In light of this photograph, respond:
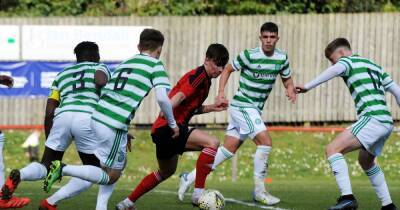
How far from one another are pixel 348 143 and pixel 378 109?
1.62 feet

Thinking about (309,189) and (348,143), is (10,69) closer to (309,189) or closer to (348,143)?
(309,189)

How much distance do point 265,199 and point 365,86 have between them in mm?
2497

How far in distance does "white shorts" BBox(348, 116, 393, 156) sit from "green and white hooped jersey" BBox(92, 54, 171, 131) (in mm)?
2306

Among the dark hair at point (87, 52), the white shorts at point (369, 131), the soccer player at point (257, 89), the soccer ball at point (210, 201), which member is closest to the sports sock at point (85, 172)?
the soccer ball at point (210, 201)

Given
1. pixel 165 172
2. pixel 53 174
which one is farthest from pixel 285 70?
pixel 53 174

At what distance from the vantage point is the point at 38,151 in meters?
24.6

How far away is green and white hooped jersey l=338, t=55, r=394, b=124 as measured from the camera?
13.2m

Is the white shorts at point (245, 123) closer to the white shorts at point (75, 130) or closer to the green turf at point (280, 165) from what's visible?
the green turf at point (280, 165)

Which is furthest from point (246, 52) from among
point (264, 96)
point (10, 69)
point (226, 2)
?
point (226, 2)

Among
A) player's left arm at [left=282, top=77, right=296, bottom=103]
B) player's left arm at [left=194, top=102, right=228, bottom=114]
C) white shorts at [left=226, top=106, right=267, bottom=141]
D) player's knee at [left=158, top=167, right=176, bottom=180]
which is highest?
player's left arm at [left=282, top=77, right=296, bottom=103]

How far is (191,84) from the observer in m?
13.6

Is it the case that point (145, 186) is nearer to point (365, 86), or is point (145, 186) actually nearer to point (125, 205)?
point (125, 205)

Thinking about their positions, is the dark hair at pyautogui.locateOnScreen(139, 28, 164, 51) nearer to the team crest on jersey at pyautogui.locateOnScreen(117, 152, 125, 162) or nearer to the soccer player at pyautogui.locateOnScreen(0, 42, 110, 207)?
the soccer player at pyautogui.locateOnScreen(0, 42, 110, 207)

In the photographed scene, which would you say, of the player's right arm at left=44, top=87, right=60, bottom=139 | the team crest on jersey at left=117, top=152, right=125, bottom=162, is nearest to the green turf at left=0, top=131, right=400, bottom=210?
the player's right arm at left=44, top=87, right=60, bottom=139
